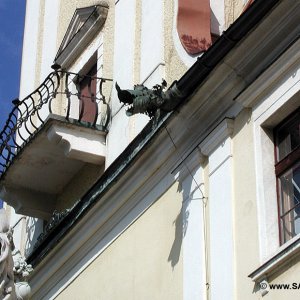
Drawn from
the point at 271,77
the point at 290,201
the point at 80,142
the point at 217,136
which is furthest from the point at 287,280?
the point at 80,142

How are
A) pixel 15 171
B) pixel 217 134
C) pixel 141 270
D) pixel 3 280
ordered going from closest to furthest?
A: pixel 3 280
pixel 217 134
pixel 141 270
pixel 15 171

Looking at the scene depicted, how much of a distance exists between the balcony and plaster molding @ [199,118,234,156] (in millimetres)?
2911

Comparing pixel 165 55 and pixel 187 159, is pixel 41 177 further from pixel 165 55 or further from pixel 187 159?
pixel 187 159

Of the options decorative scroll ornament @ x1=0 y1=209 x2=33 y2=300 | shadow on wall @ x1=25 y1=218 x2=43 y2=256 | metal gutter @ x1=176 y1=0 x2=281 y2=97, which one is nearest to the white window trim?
metal gutter @ x1=176 y1=0 x2=281 y2=97

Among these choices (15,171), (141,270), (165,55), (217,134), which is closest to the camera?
(217,134)

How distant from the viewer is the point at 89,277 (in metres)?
14.3

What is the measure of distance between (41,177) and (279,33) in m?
5.65

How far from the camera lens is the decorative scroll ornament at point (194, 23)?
1380 cm

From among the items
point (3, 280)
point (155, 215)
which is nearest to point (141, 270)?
point (155, 215)

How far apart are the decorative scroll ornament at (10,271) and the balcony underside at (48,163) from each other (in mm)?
3596

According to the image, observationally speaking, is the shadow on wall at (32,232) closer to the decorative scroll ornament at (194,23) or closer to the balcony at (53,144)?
the balcony at (53,144)

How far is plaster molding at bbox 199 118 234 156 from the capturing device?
1190 cm

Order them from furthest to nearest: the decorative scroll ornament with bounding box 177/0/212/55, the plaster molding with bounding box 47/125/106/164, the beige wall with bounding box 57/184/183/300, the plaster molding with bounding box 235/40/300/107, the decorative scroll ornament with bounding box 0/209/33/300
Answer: the plaster molding with bounding box 47/125/106/164
the decorative scroll ornament with bounding box 177/0/212/55
the beige wall with bounding box 57/184/183/300
the plaster molding with bounding box 235/40/300/107
the decorative scroll ornament with bounding box 0/209/33/300

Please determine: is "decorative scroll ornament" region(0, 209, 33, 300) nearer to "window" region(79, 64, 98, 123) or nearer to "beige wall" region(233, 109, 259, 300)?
"beige wall" region(233, 109, 259, 300)
